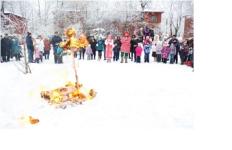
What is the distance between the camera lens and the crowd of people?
2135 mm

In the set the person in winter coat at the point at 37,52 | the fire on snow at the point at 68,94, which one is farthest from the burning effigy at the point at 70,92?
the person in winter coat at the point at 37,52

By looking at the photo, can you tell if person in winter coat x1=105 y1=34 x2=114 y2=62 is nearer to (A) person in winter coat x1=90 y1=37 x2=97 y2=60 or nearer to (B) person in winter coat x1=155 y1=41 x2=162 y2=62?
(A) person in winter coat x1=90 y1=37 x2=97 y2=60

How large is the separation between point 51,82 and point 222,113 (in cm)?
96

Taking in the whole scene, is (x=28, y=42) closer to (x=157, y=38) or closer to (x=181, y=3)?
(x=157, y=38)

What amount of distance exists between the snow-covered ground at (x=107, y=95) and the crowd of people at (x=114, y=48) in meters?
0.04

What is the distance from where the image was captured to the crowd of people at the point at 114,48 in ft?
7.00

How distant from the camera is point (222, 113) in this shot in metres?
2.12

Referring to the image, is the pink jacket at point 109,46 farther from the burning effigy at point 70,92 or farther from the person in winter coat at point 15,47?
the person in winter coat at point 15,47

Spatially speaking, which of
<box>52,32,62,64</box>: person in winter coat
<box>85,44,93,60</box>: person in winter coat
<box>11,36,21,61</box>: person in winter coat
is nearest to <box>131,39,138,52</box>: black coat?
<box>85,44,93,60</box>: person in winter coat

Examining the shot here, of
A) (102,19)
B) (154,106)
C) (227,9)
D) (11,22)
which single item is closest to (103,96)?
(154,106)

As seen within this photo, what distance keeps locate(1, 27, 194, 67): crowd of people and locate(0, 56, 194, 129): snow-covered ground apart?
0.04 m

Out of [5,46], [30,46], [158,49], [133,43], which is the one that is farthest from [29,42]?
[158,49]

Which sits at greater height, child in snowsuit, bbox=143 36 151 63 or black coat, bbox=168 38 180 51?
black coat, bbox=168 38 180 51

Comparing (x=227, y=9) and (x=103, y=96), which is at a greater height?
(x=227, y=9)
